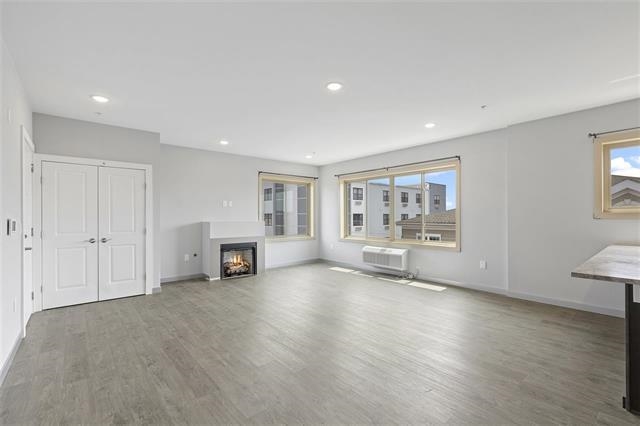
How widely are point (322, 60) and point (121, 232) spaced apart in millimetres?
3935

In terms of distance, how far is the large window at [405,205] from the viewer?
560cm

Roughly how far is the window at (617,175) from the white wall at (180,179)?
5638 millimetres

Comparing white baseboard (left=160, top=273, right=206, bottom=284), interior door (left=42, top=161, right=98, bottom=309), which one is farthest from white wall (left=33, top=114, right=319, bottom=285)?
interior door (left=42, top=161, right=98, bottom=309)

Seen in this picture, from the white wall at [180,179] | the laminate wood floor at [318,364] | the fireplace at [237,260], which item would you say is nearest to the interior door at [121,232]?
the white wall at [180,179]

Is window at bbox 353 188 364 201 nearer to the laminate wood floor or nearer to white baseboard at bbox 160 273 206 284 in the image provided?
the laminate wood floor

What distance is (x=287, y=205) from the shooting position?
7766 mm

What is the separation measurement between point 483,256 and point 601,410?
322 centimetres

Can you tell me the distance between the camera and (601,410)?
6.41 ft

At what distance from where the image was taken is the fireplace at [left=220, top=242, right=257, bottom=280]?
599 cm

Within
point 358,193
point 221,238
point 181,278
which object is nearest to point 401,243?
point 358,193

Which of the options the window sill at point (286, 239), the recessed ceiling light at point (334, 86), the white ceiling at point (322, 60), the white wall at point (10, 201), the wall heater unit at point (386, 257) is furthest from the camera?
the window sill at point (286, 239)

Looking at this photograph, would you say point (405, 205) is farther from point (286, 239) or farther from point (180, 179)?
point (180, 179)

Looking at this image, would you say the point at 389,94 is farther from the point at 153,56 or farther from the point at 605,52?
the point at 153,56

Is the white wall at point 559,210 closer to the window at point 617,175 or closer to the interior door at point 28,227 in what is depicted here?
the window at point 617,175
